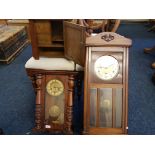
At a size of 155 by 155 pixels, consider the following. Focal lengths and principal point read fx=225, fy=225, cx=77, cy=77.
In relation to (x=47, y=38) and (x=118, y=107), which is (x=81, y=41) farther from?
(x=118, y=107)

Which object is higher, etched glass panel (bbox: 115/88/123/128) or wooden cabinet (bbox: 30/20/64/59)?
wooden cabinet (bbox: 30/20/64/59)

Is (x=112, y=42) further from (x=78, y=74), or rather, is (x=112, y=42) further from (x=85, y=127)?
(x=85, y=127)

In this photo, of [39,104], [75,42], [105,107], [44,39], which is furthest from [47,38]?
[105,107]

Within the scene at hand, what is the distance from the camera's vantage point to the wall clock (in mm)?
1028

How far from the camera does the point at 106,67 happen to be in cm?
104

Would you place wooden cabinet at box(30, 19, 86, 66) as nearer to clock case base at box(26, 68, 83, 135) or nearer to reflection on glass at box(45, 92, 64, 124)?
clock case base at box(26, 68, 83, 135)

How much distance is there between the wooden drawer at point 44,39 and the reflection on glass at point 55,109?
0.28m

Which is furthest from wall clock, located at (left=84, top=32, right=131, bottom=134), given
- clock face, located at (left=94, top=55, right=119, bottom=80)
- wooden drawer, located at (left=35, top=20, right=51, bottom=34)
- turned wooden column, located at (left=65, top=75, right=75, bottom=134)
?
wooden drawer, located at (left=35, top=20, right=51, bottom=34)

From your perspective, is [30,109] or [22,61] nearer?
[30,109]

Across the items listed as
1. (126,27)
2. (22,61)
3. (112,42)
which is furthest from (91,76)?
(126,27)

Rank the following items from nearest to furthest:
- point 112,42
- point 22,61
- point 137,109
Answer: point 112,42 < point 137,109 < point 22,61

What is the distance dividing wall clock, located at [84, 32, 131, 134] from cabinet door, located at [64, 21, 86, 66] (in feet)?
0.15

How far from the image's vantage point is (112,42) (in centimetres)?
102
